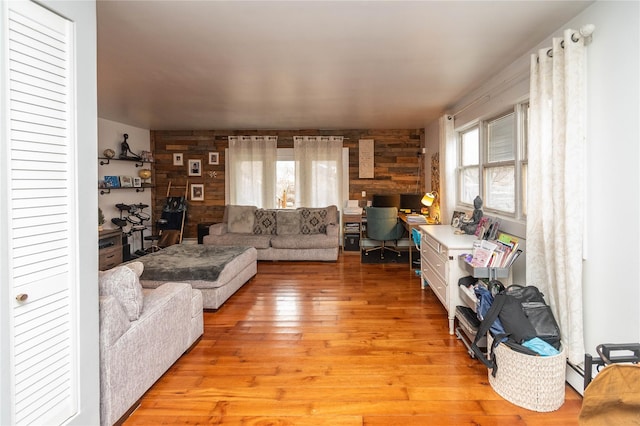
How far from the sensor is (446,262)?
3.25m

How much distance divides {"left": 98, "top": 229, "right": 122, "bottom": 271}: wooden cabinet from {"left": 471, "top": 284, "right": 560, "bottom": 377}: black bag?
5.09m

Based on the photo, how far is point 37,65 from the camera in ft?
4.90

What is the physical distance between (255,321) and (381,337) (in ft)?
3.97

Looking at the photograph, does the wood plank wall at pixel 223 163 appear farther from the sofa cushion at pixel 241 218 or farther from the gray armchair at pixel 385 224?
the gray armchair at pixel 385 224

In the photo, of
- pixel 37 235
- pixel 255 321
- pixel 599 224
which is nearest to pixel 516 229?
pixel 599 224

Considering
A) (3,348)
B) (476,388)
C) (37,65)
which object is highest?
(37,65)

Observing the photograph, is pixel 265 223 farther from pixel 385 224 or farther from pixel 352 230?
pixel 385 224

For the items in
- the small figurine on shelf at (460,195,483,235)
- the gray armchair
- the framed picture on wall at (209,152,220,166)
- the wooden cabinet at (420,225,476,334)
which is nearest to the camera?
the wooden cabinet at (420,225,476,334)

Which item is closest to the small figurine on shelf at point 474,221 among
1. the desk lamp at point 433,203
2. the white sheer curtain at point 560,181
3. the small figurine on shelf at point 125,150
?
the white sheer curtain at point 560,181

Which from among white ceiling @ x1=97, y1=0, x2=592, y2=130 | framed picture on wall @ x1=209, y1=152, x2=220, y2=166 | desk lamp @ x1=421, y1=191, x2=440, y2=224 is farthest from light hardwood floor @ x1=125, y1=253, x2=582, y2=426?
framed picture on wall @ x1=209, y1=152, x2=220, y2=166

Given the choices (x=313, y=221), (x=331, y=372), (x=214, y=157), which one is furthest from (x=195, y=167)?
(x=331, y=372)

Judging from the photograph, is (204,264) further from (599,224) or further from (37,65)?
(599,224)

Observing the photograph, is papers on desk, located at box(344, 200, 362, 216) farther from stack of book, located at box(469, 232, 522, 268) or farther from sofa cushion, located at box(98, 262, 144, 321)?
sofa cushion, located at box(98, 262, 144, 321)

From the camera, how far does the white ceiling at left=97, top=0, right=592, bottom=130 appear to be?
227 cm
